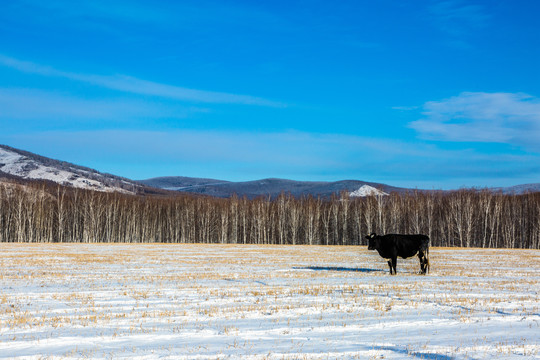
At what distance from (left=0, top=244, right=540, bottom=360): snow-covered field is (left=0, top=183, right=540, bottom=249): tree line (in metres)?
76.2

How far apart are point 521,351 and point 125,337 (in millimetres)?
8458

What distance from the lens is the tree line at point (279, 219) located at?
9469cm

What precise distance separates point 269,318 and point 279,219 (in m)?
95.3

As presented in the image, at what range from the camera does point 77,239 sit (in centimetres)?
10519

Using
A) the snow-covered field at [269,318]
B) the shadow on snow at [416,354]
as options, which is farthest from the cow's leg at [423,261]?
the shadow on snow at [416,354]

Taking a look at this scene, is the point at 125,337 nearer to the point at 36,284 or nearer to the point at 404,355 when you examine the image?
the point at 404,355

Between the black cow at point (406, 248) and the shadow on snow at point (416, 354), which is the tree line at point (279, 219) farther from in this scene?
the shadow on snow at point (416, 354)

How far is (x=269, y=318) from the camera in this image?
12.6 meters

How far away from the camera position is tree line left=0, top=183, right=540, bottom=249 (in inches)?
3728

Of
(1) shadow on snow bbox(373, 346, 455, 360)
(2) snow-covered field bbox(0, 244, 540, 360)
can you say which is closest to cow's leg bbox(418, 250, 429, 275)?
(2) snow-covered field bbox(0, 244, 540, 360)

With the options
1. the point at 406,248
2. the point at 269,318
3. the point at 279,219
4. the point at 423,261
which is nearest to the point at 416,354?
the point at 269,318

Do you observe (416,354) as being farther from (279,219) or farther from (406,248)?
(279,219)

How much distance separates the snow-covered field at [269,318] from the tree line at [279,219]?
250 feet

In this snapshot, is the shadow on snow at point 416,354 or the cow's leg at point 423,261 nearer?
the shadow on snow at point 416,354
